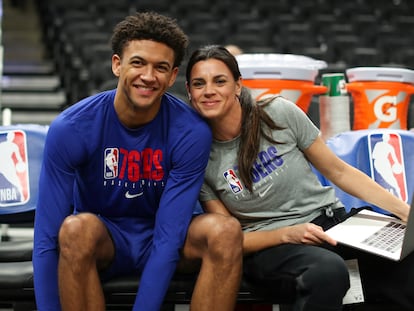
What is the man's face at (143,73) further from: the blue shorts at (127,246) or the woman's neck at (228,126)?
the blue shorts at (127,246)

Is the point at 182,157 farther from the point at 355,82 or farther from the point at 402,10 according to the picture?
the point at 402,10

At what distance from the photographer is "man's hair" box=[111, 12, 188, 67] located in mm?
2113

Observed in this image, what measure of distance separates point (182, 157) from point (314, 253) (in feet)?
1.56

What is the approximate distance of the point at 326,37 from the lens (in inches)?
262

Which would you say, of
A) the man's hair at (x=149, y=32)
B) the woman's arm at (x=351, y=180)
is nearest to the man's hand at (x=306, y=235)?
the woman's arm at (x=351, y=180)

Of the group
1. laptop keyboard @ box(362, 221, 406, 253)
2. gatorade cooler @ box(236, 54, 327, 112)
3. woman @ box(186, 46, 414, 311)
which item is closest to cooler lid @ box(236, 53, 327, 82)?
gatorade cooler @ box(236, 54, 327, 112)

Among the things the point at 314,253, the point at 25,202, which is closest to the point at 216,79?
the point at 314,253

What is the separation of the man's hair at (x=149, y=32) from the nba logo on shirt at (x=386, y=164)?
2.80ft

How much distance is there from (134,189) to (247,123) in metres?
0.41

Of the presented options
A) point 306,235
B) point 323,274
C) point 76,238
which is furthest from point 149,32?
point 323,274

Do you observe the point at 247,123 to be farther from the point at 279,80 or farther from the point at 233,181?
the point at 279,80

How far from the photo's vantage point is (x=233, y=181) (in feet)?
7.34

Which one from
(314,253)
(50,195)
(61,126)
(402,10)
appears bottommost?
(314,253)

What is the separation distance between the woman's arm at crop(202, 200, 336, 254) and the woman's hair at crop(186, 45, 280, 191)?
0.15m
